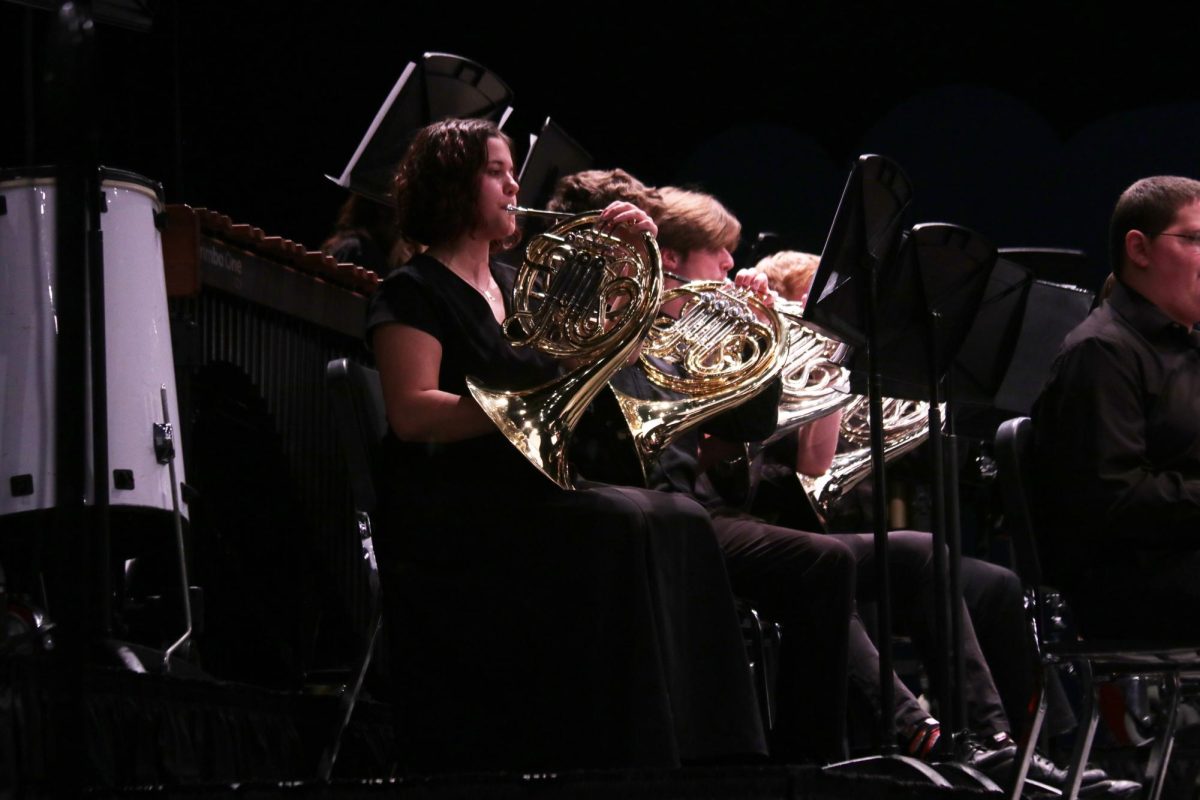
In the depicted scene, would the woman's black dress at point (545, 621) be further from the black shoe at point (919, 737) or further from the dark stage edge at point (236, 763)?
the black shoe at point (919, 737)

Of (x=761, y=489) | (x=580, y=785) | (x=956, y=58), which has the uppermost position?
(x=956, y=58)

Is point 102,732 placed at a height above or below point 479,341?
below

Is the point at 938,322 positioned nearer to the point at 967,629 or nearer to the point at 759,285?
the point at 759,285

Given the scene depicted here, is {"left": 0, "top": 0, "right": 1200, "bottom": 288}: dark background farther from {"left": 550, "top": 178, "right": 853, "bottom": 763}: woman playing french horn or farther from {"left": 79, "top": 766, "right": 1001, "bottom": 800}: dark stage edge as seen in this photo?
{"left": 79, "top": 766, "right": 1001, "bottom": 800}: dark stage edge

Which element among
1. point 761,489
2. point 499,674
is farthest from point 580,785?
point 761,489

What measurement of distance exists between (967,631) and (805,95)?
10.3 ft

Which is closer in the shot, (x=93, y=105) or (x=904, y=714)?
(x=93, y=105)

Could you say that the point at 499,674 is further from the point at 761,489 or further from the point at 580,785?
the point at 761,489

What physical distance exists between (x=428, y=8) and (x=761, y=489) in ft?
9.20

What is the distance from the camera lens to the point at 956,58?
5762 millimetres

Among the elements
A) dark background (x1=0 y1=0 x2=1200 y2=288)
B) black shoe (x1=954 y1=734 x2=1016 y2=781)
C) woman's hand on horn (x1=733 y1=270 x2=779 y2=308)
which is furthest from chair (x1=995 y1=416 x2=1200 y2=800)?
dark background (x1=0 y1=0 x2=1200 y2=288)

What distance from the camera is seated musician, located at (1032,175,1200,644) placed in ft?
8.00

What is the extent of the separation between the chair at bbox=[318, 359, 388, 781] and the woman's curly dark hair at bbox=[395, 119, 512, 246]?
0.30 m

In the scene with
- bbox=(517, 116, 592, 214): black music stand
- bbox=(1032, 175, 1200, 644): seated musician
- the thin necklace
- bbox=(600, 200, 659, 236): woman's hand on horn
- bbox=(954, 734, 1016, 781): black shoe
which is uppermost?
bbox=(517, 116, 592, 214): black music stand
